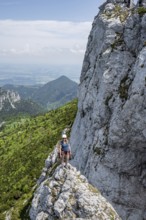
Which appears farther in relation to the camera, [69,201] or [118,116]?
[118,116]

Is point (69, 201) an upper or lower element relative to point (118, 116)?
lower

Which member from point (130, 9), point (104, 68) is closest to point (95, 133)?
point (104, 68)

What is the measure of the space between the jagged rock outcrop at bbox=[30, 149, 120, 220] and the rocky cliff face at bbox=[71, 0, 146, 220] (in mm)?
8136

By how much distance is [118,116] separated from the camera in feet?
127

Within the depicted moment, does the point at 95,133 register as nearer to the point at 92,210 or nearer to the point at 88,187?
the point at 88,187

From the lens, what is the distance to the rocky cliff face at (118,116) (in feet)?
124

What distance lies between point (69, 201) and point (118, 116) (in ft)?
41.4

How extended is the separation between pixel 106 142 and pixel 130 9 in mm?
19582

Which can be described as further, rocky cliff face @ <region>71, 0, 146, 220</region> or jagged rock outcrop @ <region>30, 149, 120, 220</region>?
rocky cliff face @ <region>71, 0, 146, 220</region>

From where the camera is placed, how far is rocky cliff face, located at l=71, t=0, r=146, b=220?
37.8 metres

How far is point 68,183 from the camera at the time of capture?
32.1m

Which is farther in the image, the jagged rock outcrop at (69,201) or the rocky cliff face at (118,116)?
the rocky cliff face at (118,116)

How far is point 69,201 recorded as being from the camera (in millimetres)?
30656

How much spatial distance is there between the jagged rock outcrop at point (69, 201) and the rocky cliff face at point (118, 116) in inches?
320
